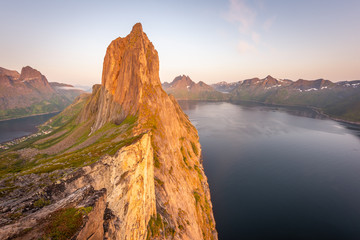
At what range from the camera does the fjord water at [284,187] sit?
177ft

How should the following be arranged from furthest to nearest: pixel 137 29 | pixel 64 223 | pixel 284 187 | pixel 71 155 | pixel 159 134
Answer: pixel 284 187, pixel 137 29, pixel 159 134, pixel 71 155, pixel 64 223

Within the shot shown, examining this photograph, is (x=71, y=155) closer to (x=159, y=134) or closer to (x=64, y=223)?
(x=159, y=134)

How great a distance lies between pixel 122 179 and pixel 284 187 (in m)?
82.1

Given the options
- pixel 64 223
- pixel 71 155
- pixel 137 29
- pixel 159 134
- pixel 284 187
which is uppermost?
pixel 137 29

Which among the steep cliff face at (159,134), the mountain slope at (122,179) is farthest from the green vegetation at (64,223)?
the steep cliff face at (159,134)

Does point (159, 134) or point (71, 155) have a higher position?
point (159, 134)

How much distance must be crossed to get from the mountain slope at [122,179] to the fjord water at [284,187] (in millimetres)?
17459

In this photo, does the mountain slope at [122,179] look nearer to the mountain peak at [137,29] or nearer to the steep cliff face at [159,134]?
the mountain peak at [137,29]

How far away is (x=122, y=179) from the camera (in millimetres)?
19609

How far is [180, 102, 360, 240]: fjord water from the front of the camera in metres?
54.0

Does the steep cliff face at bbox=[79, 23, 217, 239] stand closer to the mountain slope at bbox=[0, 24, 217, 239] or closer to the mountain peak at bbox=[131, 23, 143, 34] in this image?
the mountain peak at bbox=[131, 23, 143, 34]

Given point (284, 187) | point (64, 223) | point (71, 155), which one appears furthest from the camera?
point (284, 187)

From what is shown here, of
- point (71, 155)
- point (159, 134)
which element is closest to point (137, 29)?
point (159, 134)

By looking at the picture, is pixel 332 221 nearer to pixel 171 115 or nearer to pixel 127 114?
pixel 171 115
